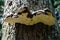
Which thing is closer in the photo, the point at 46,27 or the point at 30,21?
the point at 30,21

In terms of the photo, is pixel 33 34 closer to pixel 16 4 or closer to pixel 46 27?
pixel 46 27

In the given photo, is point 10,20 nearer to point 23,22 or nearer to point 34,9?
point 23,22

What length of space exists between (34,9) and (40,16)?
0.16 meters

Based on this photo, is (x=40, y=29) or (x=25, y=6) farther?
(x=40, y=29)

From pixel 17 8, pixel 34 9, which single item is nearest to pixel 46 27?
pixel 34 9

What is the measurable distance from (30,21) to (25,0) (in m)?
0.21

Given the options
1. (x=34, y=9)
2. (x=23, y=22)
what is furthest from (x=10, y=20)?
(x=34, y=9)

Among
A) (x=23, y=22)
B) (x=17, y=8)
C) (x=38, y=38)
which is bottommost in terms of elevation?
(x=38, y=38)

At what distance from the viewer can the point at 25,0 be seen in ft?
4.75

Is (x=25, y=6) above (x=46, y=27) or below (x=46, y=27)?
above

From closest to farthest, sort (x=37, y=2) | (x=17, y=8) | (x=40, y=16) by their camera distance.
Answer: (x=40, y=16) → (x=17, y=8) → (x=37, y=2)

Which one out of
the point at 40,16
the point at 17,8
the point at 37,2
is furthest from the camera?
the point at 37,2

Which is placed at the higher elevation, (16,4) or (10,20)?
(16,4)

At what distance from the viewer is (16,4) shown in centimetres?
143
